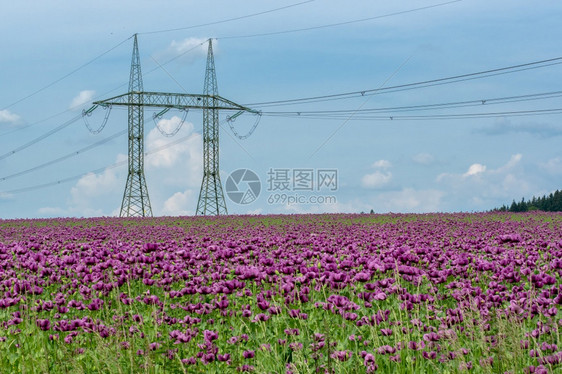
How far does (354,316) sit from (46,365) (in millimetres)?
2869

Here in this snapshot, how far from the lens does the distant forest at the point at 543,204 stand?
254ft

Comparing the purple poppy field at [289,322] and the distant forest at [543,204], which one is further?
the distant forest at [543,204]

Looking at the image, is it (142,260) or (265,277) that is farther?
(142,260)

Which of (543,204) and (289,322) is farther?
(543,204)

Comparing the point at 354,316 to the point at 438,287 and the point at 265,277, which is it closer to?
the point at 265,277

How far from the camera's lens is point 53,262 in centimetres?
963

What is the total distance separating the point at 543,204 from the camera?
82.2 meters

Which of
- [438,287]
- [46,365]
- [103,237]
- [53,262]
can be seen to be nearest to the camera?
[46,365]

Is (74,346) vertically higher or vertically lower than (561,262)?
lower

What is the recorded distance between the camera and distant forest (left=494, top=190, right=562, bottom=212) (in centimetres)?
7731

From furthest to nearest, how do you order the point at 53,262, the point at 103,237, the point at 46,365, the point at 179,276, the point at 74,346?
the point at 103,237 < the point at 53,262 < the point at 179,276 < the point at 74,346 < the point at 46,365

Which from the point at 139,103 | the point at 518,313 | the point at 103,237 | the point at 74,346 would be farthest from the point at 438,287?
the point at 139,103

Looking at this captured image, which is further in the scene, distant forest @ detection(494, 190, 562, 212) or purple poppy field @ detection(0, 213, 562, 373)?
A: distant forest @ detection(494, 190, 562, 212)

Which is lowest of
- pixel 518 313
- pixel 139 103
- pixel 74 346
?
pixel 74 346
